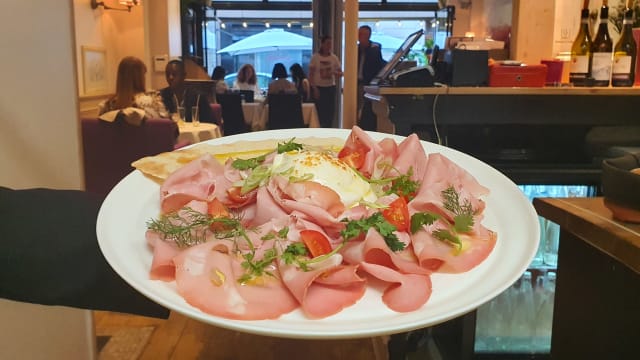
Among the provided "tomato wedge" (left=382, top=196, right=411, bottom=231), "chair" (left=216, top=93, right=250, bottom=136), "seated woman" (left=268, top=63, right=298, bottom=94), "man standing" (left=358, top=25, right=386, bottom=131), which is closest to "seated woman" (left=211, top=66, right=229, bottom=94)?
"chair" (left=216, top=93, right=250, bottom=136)

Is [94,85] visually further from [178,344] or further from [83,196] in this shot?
[83,196]

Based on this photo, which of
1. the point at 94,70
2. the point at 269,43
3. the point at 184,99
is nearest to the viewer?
the point at 94,70

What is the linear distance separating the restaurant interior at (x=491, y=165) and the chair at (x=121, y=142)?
0.66 ft

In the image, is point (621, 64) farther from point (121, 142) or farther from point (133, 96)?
point (133, 96)

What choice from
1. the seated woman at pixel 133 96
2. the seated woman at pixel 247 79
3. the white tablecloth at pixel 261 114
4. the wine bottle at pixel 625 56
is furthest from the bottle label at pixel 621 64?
the seated woman at pixel 247 79

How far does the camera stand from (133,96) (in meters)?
4.01

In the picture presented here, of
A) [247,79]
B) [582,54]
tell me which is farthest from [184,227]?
[247,79]

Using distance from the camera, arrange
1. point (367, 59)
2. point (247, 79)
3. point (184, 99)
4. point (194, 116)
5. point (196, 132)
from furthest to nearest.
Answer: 1. point (247, 79)
2. point (184, 99)
3. point (194, 116)
4. point (367, 59)
5. point (196, 132)

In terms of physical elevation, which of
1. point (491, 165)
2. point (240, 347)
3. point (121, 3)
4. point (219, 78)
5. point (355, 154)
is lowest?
point (240, 347)

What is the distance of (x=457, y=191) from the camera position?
29.5 inches

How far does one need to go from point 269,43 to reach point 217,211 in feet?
16.0

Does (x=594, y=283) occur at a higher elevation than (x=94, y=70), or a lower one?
lower

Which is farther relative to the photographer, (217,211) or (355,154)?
(355,154)

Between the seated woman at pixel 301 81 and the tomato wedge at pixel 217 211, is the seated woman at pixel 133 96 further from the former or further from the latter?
the tomato wedge at pixel 217 211
